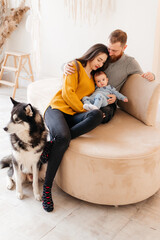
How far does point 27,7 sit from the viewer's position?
12.9 feet

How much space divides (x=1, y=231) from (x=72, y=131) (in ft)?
2.38

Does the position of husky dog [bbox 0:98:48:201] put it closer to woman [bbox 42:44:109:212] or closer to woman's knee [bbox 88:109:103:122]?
woman [bbox 42:44:109:212]

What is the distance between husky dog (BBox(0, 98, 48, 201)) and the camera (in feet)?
5.38

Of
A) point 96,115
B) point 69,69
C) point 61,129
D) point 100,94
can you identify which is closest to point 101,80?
point 100,94

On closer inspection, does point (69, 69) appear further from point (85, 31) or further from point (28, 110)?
point (85, 31)

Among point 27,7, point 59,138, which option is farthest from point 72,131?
point 27,7

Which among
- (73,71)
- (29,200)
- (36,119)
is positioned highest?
(73,71)

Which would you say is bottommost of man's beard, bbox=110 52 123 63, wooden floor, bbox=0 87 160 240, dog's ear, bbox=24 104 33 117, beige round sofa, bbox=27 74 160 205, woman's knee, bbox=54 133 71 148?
wooden floor, bbox=0 87 160 240

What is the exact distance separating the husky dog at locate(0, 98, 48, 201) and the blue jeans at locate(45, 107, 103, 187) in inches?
3.4

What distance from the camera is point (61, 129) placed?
1.74 m

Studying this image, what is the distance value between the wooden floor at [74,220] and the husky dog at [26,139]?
11 cm

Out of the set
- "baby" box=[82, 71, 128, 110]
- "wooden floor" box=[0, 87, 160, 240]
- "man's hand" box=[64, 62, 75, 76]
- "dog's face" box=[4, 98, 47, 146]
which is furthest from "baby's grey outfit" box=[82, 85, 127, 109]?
"wooden floor" box=[0, 87, 160, 240]

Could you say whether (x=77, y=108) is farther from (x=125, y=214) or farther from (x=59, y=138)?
(x=125, y=214)

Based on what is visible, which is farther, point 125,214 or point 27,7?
point 27,7
